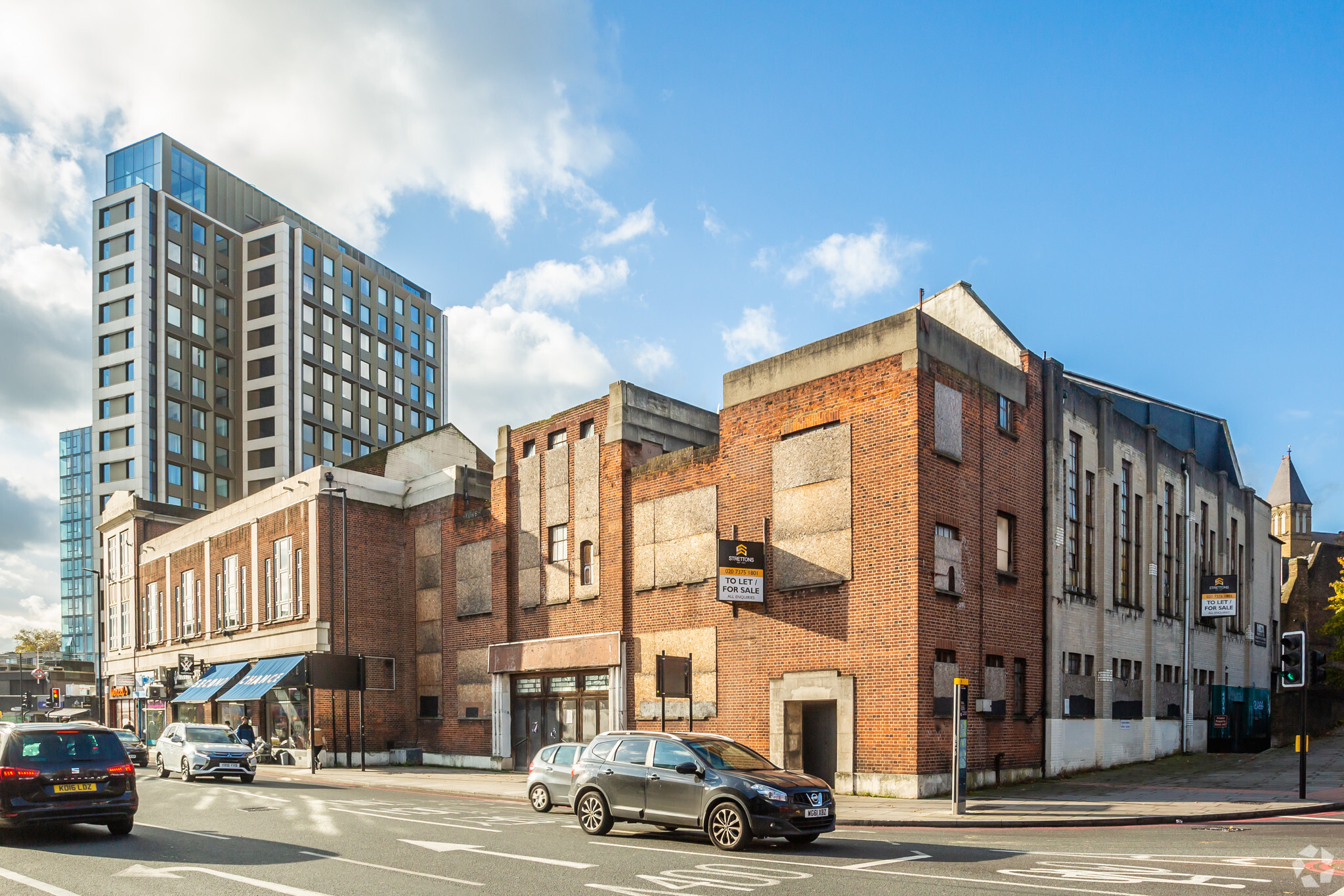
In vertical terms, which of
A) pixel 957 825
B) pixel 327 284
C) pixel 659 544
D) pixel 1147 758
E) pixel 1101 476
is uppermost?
pixel 327 284

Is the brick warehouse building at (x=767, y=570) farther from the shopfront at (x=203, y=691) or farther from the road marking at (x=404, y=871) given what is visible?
the road marking at (x=404, y=871)

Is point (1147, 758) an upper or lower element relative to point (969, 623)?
lower

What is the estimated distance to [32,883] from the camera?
11211mm

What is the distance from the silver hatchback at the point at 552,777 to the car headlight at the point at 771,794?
5.65 m

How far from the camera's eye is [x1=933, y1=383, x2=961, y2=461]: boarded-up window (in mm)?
24016

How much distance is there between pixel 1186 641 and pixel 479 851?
29.0 m

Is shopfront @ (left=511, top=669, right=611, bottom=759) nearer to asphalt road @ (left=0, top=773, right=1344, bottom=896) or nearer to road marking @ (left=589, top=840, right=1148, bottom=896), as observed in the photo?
asphalt road @ (left=0, top=773, right=1344, bottom=896)

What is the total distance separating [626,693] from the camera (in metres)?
30.1

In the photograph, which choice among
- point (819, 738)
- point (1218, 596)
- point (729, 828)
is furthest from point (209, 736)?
point (1218, 596)

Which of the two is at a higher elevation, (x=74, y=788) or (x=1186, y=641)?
(x=74, y=788)

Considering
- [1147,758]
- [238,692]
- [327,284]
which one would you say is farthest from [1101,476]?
[327,284]

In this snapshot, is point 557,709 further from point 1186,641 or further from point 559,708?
point 1186,641

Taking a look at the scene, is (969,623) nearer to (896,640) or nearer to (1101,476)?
(896,640)

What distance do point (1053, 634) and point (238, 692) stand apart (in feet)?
95.2
